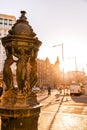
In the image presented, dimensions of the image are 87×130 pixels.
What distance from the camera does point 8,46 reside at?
221 inches

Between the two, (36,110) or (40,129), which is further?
(40,129)

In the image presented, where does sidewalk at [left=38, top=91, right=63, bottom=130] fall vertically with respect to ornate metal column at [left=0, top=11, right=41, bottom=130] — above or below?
below

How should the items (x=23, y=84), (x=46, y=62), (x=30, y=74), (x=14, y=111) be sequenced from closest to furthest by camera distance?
1. (x=14, y=111)
2. (x=23, y=84)
3. (x=30, y=74)
4. (x=46, y=62)

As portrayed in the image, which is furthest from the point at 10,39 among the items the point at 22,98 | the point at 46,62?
the point at 46,62

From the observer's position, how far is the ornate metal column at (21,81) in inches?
199

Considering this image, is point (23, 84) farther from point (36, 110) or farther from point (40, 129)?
point (40, 129)

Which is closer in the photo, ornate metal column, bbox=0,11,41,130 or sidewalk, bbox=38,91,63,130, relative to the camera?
ornate metal column, bbox=0,11,41,130

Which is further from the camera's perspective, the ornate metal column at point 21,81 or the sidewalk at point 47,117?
Answer: the sidewalk at point 47,117

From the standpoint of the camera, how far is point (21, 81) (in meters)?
5.32

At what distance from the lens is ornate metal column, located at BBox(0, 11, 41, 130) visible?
5.06 metres

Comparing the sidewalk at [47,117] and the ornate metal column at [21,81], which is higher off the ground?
the ornate metal column at [21,81]

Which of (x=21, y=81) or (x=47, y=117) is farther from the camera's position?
(x=47, y=117)

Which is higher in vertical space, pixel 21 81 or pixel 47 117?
pixel 21 81

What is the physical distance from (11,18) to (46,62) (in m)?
28.3
